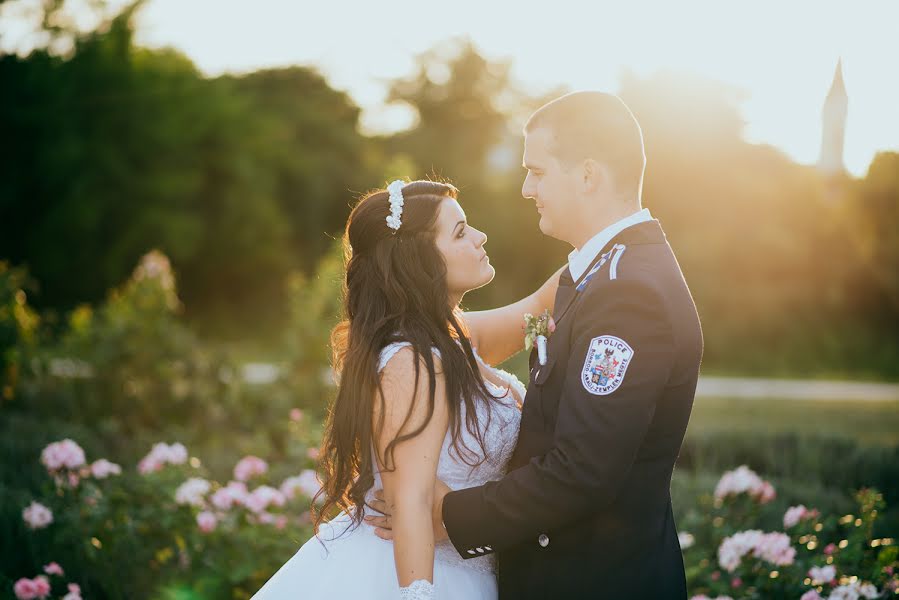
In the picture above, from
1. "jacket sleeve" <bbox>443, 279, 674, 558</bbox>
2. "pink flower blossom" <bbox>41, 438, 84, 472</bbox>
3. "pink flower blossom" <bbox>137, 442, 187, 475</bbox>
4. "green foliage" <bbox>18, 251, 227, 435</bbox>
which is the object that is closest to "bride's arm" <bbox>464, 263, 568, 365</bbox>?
"jacket sleeve" <bbox>443, 279, 674, 558</bbox>

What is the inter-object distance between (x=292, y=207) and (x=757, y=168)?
1469 centimetres

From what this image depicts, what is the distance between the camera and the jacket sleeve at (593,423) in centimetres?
226

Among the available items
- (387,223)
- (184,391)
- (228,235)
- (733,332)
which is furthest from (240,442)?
(228,235)

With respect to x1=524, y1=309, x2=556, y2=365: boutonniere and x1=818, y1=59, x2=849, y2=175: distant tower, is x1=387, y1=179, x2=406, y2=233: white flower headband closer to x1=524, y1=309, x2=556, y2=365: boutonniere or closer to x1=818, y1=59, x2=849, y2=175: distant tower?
x1=524, y1=309, x2=556, y2=365: boutonniere

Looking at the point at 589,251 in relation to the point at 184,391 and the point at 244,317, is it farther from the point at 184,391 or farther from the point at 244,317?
the point at 244,317

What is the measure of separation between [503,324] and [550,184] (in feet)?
3.11

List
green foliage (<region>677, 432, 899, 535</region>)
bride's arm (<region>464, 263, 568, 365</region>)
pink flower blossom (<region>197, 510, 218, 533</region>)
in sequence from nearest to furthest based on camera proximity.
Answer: bride's arm (<region>464, 263, 568, 365</region>) < pink flower blossom (<region>197, 510, 218, 533</region>) < green foliage (<region>677, 432, 899, 535</region>)

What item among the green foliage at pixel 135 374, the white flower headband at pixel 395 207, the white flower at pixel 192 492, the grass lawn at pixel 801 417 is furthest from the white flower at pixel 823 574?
the green foliage at pixel 135 374

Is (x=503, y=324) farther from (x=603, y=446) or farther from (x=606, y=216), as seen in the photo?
(x=603, y=446)

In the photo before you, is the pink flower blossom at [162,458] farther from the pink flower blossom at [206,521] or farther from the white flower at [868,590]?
the white flower at [868,590]

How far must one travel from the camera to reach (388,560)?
271cm

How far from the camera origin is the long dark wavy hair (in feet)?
8.65

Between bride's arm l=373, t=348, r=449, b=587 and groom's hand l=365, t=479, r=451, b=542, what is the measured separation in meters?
0.04

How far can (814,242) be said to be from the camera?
64.7ft
